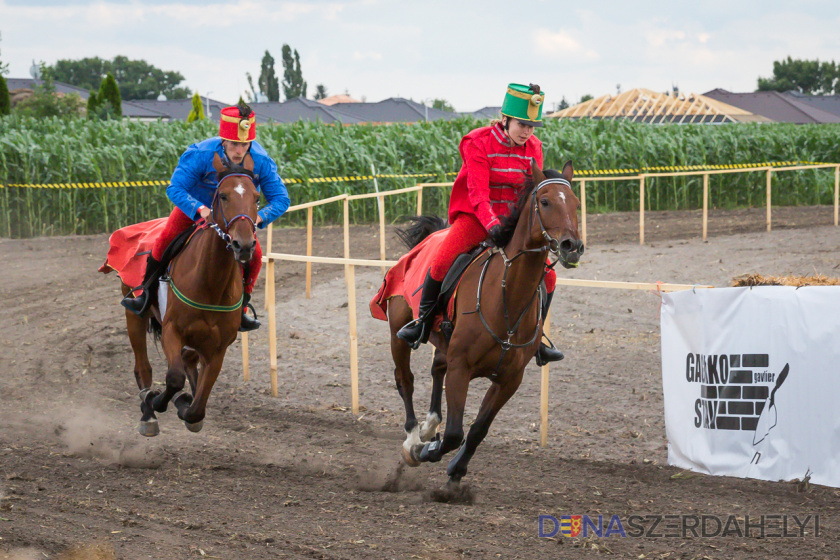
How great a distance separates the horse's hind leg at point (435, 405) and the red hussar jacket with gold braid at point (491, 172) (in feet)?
4.26

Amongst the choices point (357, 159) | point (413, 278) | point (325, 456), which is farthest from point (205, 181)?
point (357, 159)

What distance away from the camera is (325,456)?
734 cm

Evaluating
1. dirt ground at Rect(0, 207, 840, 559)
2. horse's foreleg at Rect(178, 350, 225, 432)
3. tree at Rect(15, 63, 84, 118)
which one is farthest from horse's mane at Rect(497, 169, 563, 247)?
tree at Rect(15, 63, 84, 118)

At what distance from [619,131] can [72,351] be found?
20.1 m

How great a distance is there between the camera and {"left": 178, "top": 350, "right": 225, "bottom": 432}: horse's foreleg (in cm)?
679

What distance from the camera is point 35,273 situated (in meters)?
15.2

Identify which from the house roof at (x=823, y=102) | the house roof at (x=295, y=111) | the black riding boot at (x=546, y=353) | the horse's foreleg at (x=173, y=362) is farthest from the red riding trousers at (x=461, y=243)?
the house roof at (x=823, y=102)

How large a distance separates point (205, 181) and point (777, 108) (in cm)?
6421

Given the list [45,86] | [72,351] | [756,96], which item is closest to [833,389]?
[72,351]

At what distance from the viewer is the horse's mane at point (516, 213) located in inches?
225

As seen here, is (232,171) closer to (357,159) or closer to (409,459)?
(409,459)

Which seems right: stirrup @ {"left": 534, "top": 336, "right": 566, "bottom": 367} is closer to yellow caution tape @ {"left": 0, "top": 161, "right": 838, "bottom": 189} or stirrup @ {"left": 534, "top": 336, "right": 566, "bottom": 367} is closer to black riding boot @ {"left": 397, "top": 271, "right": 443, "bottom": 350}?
black riding boot @ {"left": 397, "top": 271, "right": 443, "bottom": 350}

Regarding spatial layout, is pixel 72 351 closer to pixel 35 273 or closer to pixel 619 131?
pixel 35 273

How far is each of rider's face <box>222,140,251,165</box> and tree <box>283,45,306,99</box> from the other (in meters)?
88.3
